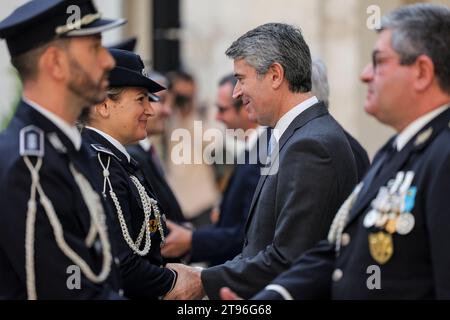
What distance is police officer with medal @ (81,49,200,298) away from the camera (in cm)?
532

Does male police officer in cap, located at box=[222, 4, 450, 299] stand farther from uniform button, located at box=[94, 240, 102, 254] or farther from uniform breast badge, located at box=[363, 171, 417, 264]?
uniform button, located at box=[94, 240, 102, 254]


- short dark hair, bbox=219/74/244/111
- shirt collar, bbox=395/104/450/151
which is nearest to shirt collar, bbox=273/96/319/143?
shirt collar, bbox=395/104/450/151

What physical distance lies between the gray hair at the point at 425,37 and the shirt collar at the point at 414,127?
9 cm

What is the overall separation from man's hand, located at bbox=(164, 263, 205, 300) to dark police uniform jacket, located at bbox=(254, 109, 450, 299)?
116 cm

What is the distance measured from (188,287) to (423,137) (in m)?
1.71

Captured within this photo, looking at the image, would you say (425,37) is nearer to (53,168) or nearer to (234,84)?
(53,168)

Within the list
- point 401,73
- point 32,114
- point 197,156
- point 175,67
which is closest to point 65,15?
point 32,114

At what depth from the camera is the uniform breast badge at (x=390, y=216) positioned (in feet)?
13.3

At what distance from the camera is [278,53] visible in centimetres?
546

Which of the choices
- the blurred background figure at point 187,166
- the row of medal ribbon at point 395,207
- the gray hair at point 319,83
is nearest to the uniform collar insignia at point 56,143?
the row of medal ribbon at point 395,207

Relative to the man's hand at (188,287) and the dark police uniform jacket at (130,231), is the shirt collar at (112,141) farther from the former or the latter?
the man's hand at (188,287)

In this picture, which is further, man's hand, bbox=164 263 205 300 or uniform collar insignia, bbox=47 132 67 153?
man's hand, bbox=164 263 205 300

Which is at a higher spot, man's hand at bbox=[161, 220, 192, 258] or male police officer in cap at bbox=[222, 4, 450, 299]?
male police officer in cap at bbox=[222, 4, 450, 299]
